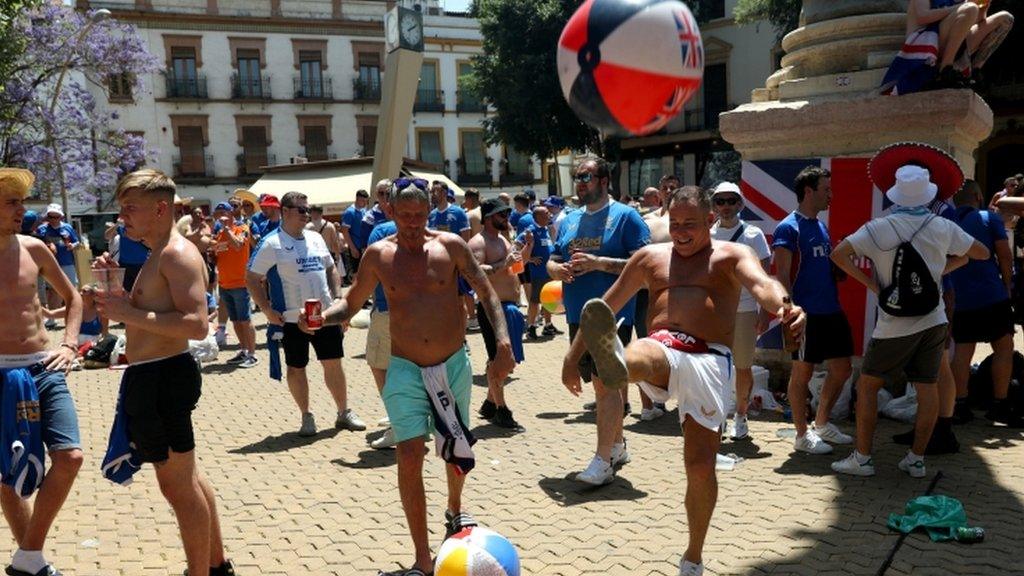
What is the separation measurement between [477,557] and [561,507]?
176 centimetres

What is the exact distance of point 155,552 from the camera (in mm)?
4836

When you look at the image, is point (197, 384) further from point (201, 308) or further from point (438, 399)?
point (438, 399)

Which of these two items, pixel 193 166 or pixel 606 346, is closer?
pixel 606 346

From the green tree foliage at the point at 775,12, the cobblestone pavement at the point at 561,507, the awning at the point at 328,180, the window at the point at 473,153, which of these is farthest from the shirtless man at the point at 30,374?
the window at the point at 473,153

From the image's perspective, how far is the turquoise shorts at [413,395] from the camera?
4555mm

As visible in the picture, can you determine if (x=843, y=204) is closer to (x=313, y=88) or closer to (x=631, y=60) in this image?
(x=631, y=60)

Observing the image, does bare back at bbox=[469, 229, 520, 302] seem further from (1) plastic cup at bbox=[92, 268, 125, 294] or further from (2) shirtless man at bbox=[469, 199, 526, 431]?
(1) plastic cup at bbox=[92, 268, 125, 294]

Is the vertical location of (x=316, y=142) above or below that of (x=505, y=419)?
above

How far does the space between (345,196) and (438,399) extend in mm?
25553

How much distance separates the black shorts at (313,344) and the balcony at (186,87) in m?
42.7

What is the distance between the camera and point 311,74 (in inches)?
1916

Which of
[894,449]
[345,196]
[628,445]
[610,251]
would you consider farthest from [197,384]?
[345,196]

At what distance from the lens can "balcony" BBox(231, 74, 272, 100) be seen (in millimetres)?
46969

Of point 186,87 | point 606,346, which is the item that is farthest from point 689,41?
point 186,87
